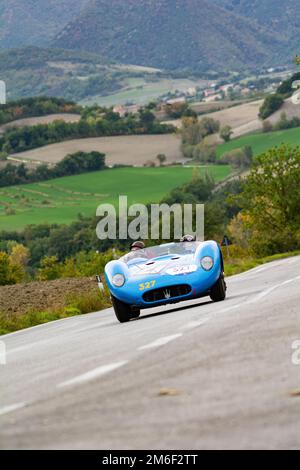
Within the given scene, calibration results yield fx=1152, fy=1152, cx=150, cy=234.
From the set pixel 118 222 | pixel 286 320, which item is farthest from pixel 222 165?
pixel 286 320

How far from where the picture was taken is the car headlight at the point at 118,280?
15.9 m

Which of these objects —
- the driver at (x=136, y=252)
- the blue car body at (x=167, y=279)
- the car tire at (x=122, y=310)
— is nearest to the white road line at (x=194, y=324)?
the blue car body at (x=167, y=279)

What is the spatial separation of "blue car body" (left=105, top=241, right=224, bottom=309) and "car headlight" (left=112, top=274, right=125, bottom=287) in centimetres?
3

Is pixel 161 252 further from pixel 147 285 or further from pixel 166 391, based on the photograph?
pixel 166 391

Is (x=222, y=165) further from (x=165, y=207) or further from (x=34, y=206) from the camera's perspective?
(x=165, y=207)

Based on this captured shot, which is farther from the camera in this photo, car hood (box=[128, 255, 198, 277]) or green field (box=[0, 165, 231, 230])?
green field (box=[0, 165, 231, 230])

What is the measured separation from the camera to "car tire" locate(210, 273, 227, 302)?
635 inches

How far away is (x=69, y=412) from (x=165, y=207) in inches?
5085

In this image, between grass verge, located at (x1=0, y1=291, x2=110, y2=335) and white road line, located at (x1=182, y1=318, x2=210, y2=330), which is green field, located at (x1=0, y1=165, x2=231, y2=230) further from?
white road line, located at (x1=182, y1=318, x2=210, y2=330)

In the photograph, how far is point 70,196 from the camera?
559 ft

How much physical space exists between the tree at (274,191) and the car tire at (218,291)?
36886 mm

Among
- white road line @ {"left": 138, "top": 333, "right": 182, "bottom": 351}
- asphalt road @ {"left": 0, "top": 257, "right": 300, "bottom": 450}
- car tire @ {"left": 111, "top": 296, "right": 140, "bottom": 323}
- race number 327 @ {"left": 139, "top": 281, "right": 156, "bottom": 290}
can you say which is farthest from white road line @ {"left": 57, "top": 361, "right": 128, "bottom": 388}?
car tire @ {"left": 111, "top": 296, "right": 140, "bottom": 323}

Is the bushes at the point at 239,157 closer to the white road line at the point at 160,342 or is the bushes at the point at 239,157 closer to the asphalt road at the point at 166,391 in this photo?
the white road line at the point at 160,342

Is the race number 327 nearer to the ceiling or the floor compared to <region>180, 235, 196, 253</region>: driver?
nearer to the floor
